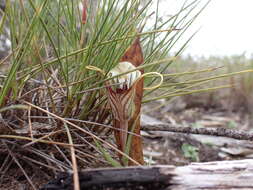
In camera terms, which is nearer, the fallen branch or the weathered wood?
the weathered wood

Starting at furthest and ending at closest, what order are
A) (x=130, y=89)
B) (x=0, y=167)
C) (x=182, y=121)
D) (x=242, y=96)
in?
(x=242, y=96) < (x=182, y=121) < (x=0, y=167) < (x=130, y=89)

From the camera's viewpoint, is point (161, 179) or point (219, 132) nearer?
point (161, 179)

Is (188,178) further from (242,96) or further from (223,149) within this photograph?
(242,96)

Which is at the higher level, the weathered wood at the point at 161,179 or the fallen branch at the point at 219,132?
the fallen branch at the point at 219,132

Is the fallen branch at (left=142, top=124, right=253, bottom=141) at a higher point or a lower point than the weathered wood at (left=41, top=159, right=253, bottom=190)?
higher

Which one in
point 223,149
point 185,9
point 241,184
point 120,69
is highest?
point 185,9

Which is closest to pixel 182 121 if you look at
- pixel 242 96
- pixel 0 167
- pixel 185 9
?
pixel 242 96

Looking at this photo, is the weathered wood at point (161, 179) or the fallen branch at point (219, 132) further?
the fallen branch at point (219, 132)

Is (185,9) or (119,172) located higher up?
(185,9)
